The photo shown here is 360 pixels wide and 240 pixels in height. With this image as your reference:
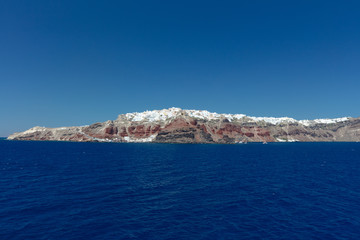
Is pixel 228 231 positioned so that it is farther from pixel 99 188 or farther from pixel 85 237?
pixel 99 188

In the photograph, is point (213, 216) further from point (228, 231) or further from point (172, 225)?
point (172, 225)

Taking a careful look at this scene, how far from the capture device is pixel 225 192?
43812 mm

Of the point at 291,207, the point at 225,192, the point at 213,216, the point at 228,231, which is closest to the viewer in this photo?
the point at 228,231

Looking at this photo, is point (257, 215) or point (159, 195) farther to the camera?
point (159, 195)

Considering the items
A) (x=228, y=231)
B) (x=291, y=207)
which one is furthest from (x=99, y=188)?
(x=291, y=207)

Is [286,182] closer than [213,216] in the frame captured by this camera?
No

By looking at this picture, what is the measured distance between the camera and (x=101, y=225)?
2744cm

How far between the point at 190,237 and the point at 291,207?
2096cm

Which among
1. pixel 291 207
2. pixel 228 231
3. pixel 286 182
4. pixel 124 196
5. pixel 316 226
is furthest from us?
pixel 286 182

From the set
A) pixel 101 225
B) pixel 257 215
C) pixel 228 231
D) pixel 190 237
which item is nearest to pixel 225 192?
pixel 257 215

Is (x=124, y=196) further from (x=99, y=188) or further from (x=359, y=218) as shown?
(x=359, y=218)

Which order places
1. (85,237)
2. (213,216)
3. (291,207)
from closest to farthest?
1. (85,237)
2. (213,216)
3. (291,207)

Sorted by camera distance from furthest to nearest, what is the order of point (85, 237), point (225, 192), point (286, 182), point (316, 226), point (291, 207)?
1. point (286, 182)
2. point (225, 192)
3. point (291, 207)
4. point (316, 226)
5. point (85, 237)

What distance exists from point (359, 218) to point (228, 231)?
72.2 ft
